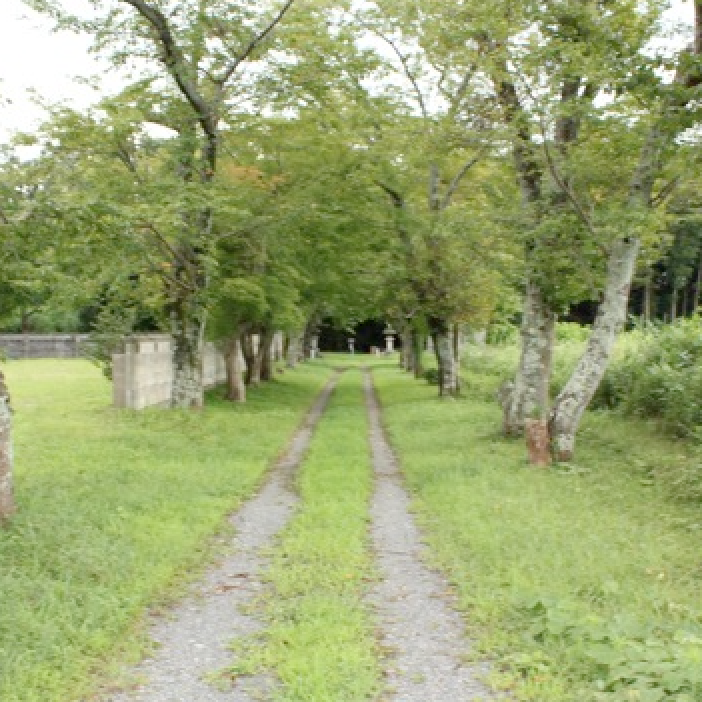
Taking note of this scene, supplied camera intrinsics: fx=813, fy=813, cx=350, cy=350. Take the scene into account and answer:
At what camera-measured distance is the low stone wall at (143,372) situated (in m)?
16.7

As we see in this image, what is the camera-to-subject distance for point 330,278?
21109 mm

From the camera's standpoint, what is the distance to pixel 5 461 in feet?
23.0

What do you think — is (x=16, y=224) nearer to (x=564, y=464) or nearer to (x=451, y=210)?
(x=564, y=464)

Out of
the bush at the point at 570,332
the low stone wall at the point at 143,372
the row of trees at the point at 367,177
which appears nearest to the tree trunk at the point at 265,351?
the row of trees at the point at 367,177

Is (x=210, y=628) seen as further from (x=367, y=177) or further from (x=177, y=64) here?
(x=367, y=177)

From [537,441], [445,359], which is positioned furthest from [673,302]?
[537,441]

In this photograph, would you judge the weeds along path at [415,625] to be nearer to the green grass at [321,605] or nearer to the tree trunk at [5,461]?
→ the green grass at [321,605]

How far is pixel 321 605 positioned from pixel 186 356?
11.6 meters

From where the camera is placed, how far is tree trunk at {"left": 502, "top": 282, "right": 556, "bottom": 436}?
1317cm

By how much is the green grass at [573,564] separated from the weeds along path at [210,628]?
150 cm

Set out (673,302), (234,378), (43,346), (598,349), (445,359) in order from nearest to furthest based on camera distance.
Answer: (598,349) → (234,378) → (445,359) → (43,346) → (673,302)

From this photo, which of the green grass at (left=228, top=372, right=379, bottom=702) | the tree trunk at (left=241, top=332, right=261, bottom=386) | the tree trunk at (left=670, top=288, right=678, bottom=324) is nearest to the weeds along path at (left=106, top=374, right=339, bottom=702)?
the green grass at (left=228, top=372, right=379, bottom=702)

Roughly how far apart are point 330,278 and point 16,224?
1448 cm

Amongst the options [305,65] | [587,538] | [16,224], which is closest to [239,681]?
[587,538]
